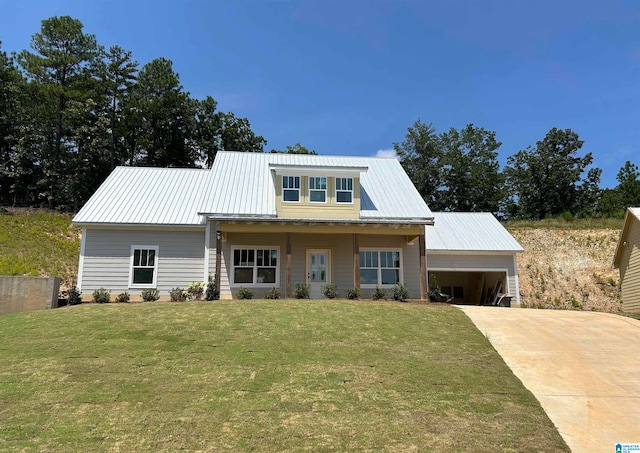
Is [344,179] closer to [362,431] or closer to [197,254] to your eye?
[197,254]

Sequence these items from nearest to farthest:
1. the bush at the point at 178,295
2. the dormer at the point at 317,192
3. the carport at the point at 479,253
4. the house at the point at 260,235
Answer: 1. the bush at the point at 178,295
2. the house at the point at 260,235
3. the dormer at the point at 317,192
4. the carport at the point at 479,253

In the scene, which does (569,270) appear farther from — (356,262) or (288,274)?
(288,274)

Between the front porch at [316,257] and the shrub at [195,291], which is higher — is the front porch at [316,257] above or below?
above

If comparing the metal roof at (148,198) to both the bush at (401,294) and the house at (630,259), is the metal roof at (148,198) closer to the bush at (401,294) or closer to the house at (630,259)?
the bush at (401,294)

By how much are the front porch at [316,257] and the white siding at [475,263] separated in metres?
2.50

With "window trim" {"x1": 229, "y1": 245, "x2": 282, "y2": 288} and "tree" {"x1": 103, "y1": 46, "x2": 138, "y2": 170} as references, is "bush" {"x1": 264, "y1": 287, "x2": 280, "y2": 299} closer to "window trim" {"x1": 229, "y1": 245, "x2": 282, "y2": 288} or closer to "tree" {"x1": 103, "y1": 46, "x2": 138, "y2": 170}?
"window trim" {"x1": 229, "y1": 245, "x2": 282, "y2": 288}

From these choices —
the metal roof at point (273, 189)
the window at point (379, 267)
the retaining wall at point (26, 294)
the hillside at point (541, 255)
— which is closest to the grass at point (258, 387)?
the retaining wall at point (26, 294)

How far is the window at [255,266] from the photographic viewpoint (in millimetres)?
18719

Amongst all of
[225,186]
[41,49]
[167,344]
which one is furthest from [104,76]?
[167,344]

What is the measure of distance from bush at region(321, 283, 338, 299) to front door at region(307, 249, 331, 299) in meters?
1.05

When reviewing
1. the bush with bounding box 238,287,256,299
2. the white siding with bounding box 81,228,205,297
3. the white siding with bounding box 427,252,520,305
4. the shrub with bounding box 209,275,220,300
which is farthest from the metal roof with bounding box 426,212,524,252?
the white siding with bounding box 81,228,205,297

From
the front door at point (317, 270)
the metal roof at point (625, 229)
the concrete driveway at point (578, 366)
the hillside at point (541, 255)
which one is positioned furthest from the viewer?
the hillside at point (541, 255)

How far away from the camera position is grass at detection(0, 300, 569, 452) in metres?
6.66

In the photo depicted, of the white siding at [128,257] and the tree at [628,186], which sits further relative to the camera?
the tree at [628,186]
